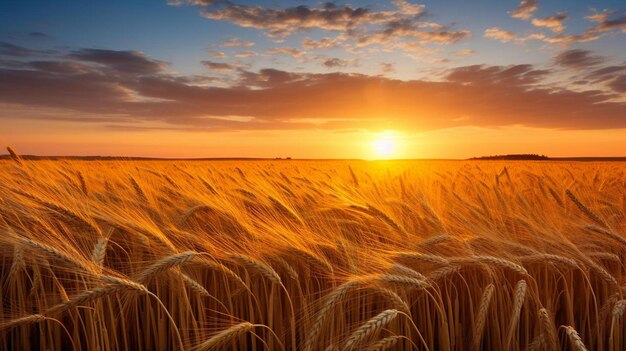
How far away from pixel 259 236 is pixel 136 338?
0.78m

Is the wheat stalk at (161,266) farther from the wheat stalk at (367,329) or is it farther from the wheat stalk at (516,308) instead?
the wheat stalk at (516,308)

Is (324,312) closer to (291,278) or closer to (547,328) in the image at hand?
(291,278)

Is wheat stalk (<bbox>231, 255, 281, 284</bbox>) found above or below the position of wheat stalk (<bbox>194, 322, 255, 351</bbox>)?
above

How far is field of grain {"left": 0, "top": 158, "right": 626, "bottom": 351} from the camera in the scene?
5.93 ft

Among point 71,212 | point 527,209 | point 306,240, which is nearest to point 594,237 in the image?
point 527,209

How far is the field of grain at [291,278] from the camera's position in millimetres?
1807

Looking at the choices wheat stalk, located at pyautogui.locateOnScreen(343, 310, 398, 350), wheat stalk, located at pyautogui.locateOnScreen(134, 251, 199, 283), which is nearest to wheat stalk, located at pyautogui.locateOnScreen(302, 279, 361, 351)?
wheat stalk, located at pyautogui.locateOnScreen(343, 310, 398, 350)

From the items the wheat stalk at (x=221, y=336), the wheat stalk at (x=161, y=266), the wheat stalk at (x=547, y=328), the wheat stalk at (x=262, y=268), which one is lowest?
the wheat stalk at (x=547, y=328)

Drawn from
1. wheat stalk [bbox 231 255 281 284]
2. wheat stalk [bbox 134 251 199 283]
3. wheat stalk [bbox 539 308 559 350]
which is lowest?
wheat stalk [bbox 539 308 559 350]

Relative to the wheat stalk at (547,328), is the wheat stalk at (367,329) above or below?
above

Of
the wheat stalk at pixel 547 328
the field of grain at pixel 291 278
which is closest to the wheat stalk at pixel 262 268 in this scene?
the field of grain at pixel 291 278

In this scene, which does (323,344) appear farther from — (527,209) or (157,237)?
(527,209)

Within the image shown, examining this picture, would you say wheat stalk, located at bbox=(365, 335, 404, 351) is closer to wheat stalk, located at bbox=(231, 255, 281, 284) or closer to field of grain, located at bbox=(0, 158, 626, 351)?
field of grain, located at bbox=(0, 158, 626, 351)

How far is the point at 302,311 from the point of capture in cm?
207
